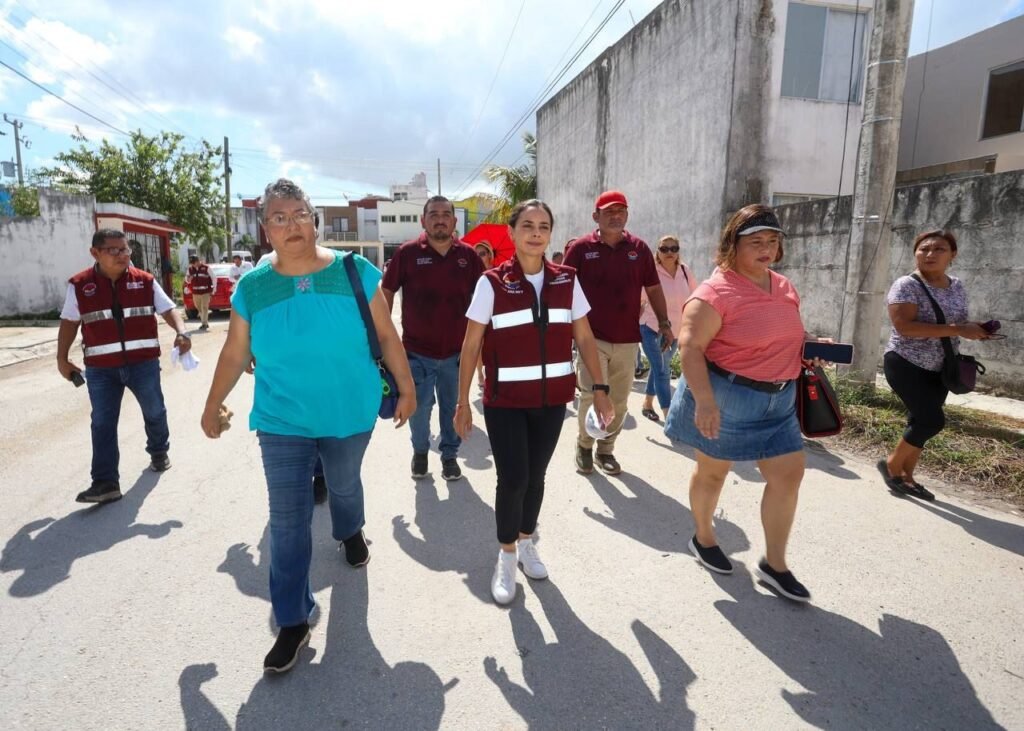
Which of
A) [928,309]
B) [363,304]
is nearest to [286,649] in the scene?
[363,304]

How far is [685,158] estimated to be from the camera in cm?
1170

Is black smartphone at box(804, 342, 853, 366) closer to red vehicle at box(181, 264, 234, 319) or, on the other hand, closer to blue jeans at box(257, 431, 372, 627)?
blue jeans at box(257, 431, 372, 627)

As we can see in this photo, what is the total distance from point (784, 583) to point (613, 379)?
2008 mm

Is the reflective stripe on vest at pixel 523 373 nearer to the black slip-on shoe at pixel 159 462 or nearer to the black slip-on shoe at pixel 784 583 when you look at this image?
the black slip-on shoe at pixel 784 583

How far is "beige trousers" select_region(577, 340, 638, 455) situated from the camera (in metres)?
4.54

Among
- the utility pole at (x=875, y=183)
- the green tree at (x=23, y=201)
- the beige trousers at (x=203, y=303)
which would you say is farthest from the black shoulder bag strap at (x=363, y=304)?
the green tree at (x=23, y=201)

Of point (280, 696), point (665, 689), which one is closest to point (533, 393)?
point (665, 689)

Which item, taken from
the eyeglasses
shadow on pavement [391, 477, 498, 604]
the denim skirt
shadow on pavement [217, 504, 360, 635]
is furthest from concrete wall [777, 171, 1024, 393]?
the eyeglasses

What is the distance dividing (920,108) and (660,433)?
43.7 ft

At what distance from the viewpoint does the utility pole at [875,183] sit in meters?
5.94

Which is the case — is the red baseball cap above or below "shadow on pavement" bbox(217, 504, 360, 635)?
above

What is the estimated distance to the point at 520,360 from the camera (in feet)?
9.39

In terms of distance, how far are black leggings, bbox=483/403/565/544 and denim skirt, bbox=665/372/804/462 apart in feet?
2.59

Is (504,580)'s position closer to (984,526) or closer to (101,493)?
(101,493)
